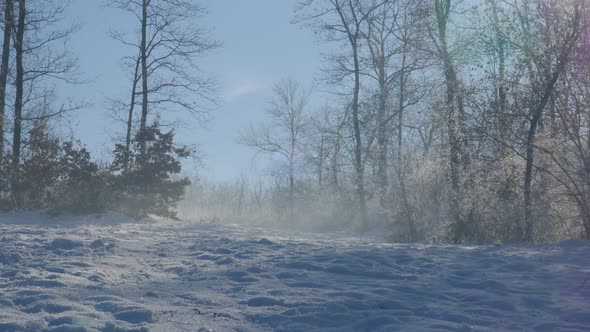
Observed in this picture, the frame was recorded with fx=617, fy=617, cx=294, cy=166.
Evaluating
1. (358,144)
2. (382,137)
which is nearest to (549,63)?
(358,144)

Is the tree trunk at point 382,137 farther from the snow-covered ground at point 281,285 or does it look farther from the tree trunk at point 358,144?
the snow-covered ground at point 281,285

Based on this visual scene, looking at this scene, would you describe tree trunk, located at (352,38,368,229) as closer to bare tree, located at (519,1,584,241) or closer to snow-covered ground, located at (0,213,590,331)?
bare tree, located at (519,1,584,241)

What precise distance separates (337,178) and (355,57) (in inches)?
404

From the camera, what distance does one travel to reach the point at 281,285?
7367mm

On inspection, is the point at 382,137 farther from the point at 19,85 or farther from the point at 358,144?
the point at 19,85

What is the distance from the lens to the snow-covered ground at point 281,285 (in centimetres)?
597

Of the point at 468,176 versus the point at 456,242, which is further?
the point at 468,176

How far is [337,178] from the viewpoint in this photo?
114ft

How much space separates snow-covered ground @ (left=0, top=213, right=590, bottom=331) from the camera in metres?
5.97

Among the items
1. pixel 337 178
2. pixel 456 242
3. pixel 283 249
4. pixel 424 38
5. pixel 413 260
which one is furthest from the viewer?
pixel 337 178

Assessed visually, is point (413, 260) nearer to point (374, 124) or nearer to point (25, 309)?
point (25, 309)

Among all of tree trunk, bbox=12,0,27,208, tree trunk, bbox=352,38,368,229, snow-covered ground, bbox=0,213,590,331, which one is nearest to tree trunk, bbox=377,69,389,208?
tree trunk, bbox=352,38,368,229

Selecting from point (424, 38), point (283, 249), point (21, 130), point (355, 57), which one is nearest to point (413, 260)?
point (283, 249)

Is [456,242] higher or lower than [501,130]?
lower
